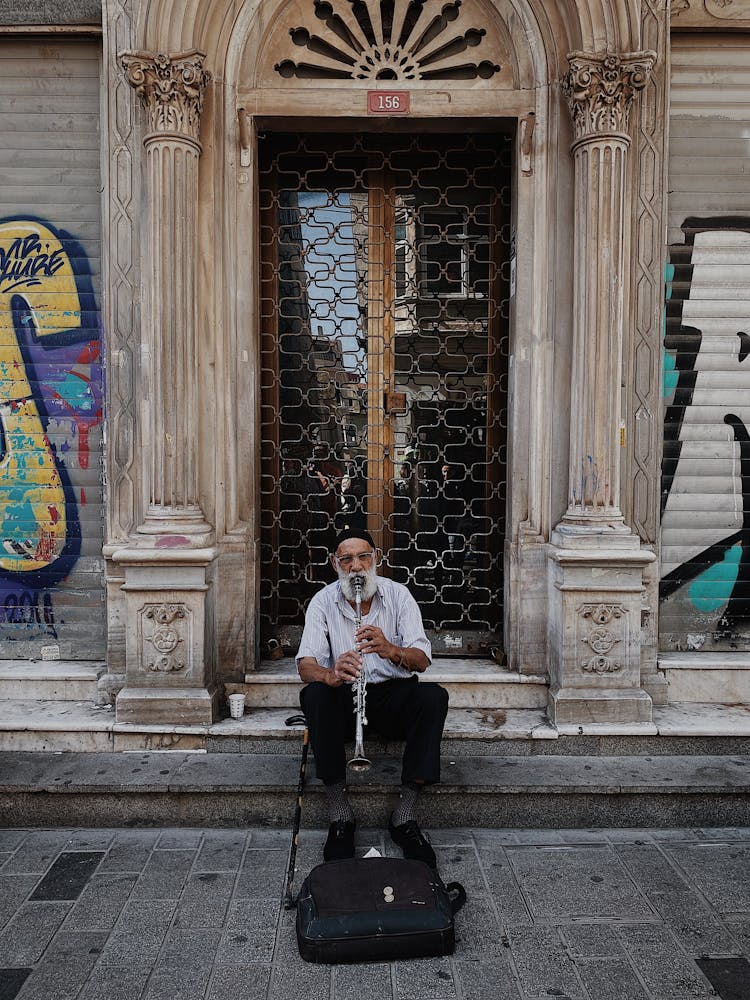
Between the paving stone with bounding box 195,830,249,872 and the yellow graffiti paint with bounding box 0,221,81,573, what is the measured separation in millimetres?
2254

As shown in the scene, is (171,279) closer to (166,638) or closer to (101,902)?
(166,638)

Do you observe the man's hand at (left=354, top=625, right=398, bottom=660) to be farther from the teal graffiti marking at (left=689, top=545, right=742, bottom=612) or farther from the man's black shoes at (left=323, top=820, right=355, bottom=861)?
the teal graffiti marking at (left=689, top=545, right=742, bottom=612)

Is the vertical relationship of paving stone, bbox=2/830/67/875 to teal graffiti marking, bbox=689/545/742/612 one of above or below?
below

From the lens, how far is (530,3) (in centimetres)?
505

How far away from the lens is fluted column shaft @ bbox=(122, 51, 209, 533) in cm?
476

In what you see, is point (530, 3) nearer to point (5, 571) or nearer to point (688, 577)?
point (688, 577)

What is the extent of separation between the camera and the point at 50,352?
5.38 meters

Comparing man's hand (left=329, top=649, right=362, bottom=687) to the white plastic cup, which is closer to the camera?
man's hand (left=329, top=649, right=362, bottom=687)

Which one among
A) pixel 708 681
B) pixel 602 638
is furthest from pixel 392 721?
pixel 708 681

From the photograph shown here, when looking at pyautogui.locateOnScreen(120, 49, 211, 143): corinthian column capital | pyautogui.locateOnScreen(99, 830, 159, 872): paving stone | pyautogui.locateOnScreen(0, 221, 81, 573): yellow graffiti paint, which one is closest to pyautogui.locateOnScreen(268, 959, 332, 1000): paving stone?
pyautogui.locateOnScreen(99, 830, 159, 872): paving stone

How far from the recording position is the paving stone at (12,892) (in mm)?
3473

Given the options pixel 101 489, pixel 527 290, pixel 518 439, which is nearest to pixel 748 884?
pixel 518 439

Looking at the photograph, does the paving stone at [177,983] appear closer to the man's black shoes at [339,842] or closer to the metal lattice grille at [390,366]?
the man's black shoes at [339,842]

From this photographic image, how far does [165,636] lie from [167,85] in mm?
3154
